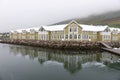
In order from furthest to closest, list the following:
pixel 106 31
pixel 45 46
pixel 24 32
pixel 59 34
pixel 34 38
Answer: pixel 24 32 < pixel 34 38 < pixel 106 31 < pixel 59 34 < pixel 45 46

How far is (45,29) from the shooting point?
58875 mm

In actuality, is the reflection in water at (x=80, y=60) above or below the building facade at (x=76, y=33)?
below

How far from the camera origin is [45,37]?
6084 centimetres

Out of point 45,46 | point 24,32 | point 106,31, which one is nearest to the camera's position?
point 45,46

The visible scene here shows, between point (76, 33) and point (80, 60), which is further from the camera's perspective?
point (76, 33)

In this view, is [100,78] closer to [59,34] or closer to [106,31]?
[59,34]

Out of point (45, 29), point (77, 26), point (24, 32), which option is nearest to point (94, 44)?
point (77, 26)

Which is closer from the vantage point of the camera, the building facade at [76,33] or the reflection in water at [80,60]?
the reflection in water at [80,60]

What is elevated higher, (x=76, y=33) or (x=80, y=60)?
(x=76, y=33)

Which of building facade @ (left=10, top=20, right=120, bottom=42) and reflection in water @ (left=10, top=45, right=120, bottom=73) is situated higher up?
building facade @ (left=10, top=20, right=120, bottom=42)

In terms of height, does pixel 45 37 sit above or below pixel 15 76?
above

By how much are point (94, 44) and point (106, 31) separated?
562 inches

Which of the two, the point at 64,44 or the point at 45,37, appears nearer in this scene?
the point at 64,44

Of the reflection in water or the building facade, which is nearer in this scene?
the reflection in water
